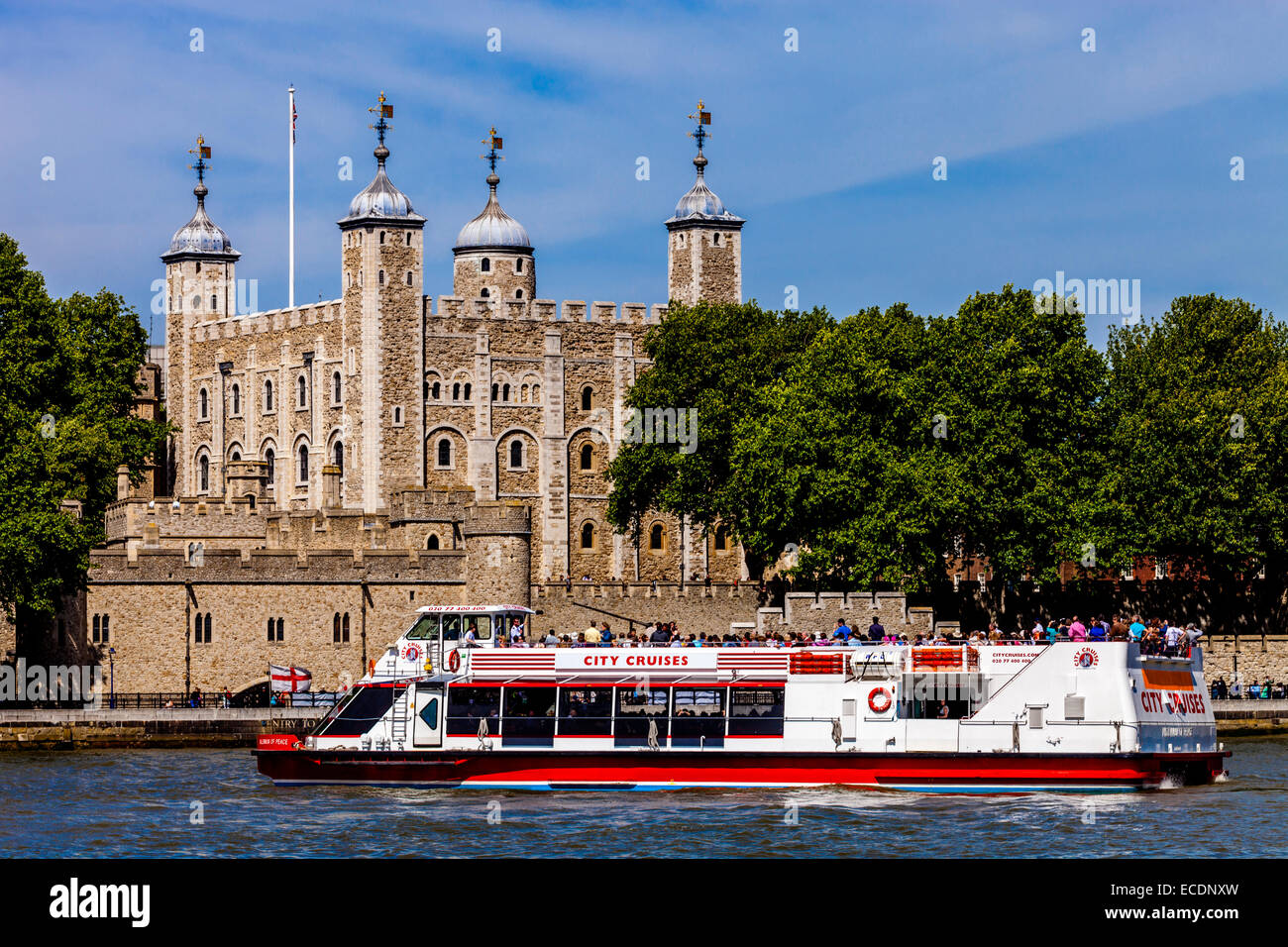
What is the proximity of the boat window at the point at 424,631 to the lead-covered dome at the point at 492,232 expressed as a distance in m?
62.0

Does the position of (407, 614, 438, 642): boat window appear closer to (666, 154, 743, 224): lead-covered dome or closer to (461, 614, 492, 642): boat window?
(461, 614, 492, 642): boat window

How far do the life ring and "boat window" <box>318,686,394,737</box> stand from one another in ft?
32.2

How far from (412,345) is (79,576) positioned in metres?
35.1

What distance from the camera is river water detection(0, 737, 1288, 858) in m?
33.7

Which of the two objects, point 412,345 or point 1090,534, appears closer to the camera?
point 1090,534

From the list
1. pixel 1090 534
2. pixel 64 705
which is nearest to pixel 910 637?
pixel 1090 534

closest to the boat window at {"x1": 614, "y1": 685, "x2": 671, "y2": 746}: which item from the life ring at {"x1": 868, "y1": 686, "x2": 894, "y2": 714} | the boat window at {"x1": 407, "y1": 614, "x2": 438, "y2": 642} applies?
the life ring at {"x1": 868, "y1": 686, "x2": 894, "y2": 714}

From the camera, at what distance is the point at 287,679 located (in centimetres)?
6097

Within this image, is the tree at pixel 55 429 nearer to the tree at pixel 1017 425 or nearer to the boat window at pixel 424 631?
the boat window at pixel 424 631

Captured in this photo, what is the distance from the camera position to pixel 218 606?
63.0 meters

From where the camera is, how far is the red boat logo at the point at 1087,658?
4162 centimetres

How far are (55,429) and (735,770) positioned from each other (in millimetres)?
35148
